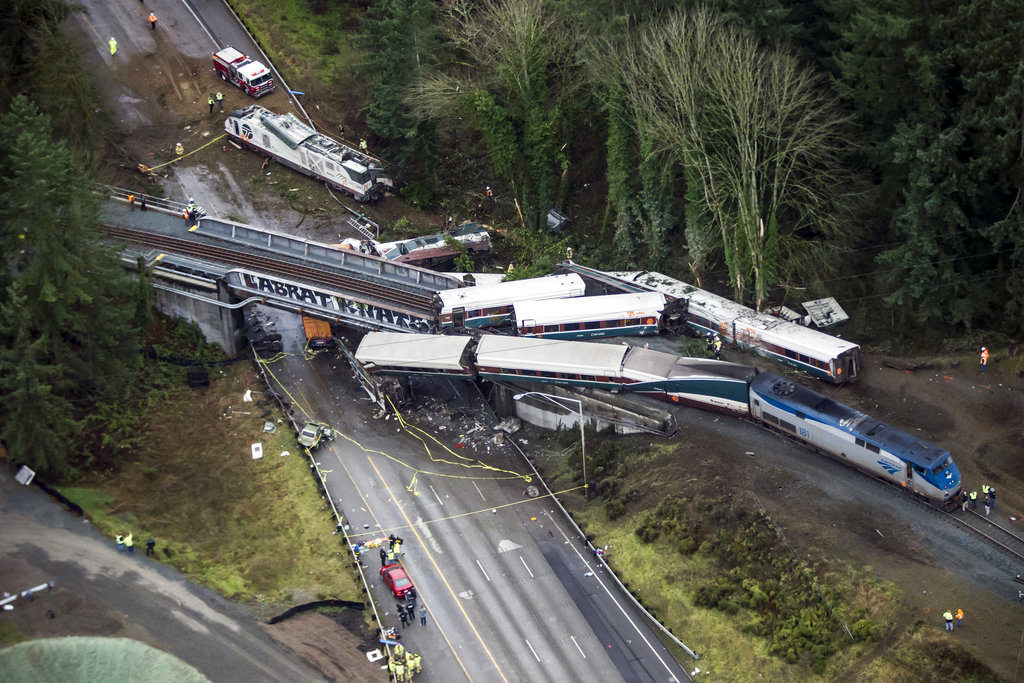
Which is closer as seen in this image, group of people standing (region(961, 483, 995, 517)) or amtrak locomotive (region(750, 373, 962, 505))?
amtrak locomotive (region(750, 373, 962, 505))

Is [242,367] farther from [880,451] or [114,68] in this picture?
[880,451]

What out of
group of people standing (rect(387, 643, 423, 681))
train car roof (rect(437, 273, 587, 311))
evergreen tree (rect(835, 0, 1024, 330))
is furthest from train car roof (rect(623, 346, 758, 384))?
group of people standing (rect(387, 643, 423, 681))

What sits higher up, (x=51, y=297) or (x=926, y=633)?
(x=51, y=297)

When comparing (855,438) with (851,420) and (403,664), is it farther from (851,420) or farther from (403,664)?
(403,664)

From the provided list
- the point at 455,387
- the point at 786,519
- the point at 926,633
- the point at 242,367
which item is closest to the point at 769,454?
the point at 786,519

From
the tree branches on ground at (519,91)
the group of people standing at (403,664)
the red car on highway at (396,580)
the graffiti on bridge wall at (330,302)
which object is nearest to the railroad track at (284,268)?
the graffiti on bridge wall at (330,302)

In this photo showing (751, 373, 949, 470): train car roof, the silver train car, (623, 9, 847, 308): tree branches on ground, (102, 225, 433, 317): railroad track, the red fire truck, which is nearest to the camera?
(751, 373, 949, 470): train car roof

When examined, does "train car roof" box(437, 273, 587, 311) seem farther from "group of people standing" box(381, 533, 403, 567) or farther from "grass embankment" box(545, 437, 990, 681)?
"group of people standing" box(381, 533, 403, 567)
